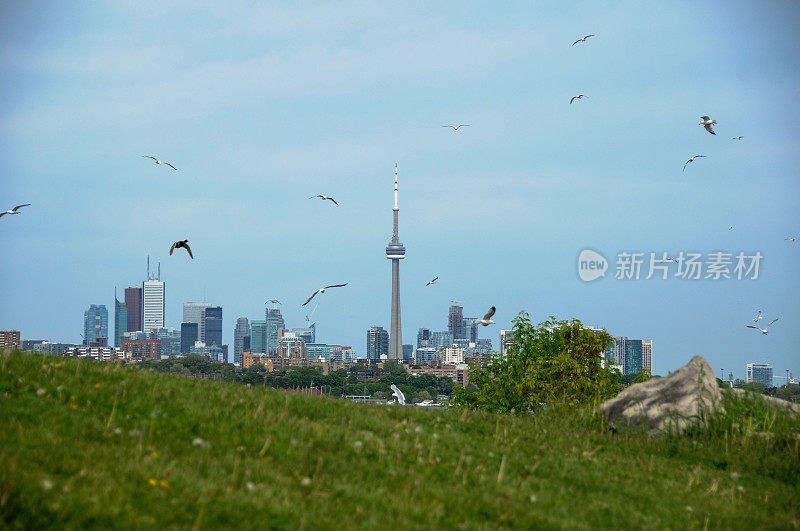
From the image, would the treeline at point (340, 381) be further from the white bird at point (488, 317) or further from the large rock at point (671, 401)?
the large rock at point (671, 401)

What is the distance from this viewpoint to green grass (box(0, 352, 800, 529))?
715 centimetres

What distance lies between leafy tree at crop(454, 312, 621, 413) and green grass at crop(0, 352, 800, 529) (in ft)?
58.4

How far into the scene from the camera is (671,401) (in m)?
16.6

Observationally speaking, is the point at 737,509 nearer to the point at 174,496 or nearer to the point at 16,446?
the point at 174,496

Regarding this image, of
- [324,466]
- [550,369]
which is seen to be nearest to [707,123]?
[550,369]

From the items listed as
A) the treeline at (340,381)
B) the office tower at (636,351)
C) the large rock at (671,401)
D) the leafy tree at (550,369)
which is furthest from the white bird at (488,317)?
the office tower at (636,351)

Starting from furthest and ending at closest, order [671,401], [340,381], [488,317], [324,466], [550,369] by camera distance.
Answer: [340,381], [550,369], [488,317], [671,401], [324,466]

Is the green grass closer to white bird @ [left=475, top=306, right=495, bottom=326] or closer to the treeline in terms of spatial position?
white bird @ [left=475, top=306, right=495, bottom=326]

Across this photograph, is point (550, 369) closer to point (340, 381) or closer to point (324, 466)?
point (324, 466)

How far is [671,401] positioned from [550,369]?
59.6ft

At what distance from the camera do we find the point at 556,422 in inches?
652

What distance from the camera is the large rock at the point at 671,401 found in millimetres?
15859

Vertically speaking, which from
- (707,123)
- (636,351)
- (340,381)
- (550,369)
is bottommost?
(340,381)

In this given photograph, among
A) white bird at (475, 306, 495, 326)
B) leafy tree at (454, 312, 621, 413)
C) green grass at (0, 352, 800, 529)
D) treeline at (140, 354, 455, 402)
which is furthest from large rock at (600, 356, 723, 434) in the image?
treeline at (140, 354, 455, 402)
